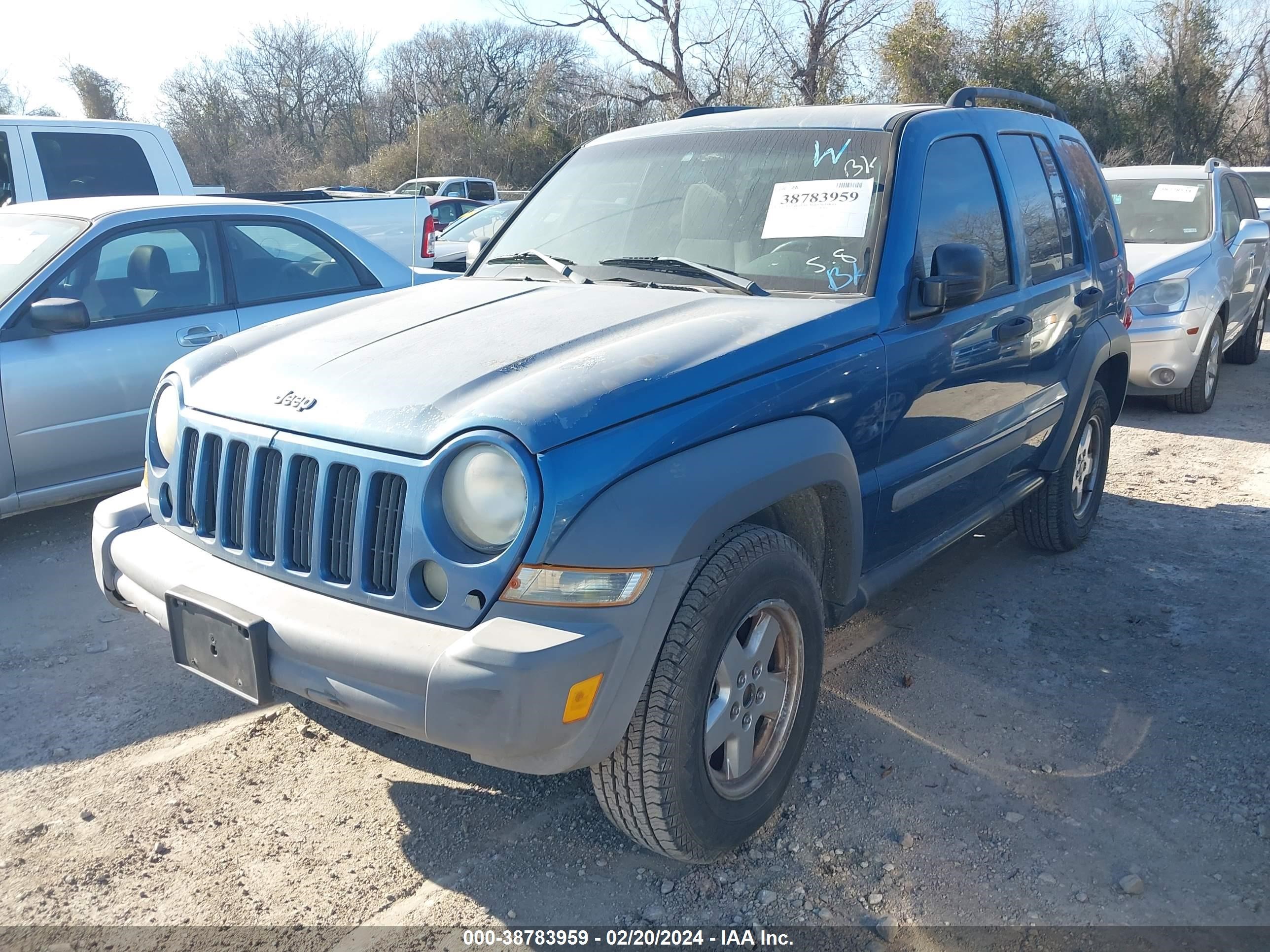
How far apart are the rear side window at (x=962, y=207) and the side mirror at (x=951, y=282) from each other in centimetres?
8

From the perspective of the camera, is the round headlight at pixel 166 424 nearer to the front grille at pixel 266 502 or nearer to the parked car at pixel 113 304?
the front grille at pixel 266 502

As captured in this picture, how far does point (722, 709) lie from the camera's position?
257cm

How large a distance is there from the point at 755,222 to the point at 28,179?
677cm

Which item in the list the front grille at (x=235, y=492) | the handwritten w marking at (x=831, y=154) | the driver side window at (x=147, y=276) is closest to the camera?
the front grille at (x=235, y=492)

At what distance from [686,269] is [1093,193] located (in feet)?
8.81

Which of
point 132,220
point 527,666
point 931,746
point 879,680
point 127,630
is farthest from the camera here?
point 132,220

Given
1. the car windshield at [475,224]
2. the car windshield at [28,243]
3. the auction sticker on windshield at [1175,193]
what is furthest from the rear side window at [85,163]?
the auction sticker on windshield at [1175,193]

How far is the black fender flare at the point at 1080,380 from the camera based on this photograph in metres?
4.48

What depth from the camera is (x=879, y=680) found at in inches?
145

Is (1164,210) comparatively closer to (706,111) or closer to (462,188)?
→ (706,111)

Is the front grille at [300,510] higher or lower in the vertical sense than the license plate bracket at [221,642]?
higher

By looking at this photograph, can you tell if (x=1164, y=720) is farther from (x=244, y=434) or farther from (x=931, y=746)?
(x=244, y=434)

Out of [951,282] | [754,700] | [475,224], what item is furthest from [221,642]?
[475,224]

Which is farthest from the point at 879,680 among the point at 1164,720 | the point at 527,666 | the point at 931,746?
the point at 527,666
